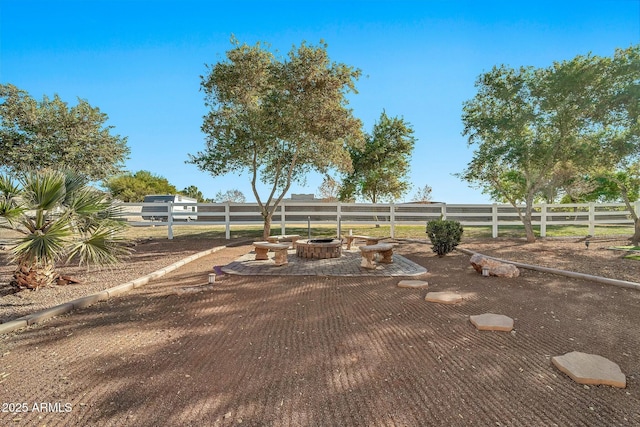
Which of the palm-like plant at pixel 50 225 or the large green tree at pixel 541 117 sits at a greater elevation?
the large green tree at pixel 541 117

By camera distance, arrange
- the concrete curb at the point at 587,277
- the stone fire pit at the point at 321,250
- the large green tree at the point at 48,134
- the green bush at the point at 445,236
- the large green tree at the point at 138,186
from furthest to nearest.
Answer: the large green tree at the point at 138,186 < the large green tree at the point at 48,134 < the green bush at the point at 445,236 < the stone fire pit at the point at 321,250 < the concrete curb at the point at 587,277

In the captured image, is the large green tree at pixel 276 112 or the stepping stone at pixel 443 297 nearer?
the stepping stone at pixel 443 297

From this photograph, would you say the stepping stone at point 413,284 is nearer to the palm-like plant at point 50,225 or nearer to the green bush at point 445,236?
the green bush at point 445,236

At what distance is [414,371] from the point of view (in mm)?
2334

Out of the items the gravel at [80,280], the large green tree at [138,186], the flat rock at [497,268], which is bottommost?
the gravel at [80,280]

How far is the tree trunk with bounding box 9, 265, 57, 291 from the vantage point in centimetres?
463

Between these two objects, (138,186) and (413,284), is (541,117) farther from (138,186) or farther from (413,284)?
(138,186)

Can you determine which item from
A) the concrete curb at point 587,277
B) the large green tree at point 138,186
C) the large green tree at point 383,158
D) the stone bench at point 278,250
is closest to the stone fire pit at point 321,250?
the stone bench at point 278,250

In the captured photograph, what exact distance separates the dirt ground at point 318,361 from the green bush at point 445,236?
10.9 feet

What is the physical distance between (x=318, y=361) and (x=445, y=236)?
6304 mm

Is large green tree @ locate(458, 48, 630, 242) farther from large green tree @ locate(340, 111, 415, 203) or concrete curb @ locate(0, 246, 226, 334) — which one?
concrete curb @ locate(0, 246, 226, 334)

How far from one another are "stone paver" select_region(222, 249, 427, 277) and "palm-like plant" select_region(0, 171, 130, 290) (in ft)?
7.52

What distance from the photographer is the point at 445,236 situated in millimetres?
7820

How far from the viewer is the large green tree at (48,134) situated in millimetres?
13867
